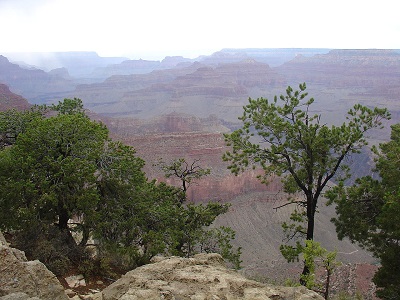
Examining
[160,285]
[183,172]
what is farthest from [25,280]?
[183,172]

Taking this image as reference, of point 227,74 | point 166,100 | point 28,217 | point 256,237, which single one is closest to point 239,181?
point 256,237

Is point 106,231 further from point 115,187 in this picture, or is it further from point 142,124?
point 142,124

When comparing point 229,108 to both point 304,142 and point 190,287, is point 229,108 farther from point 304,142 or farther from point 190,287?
point 190,287

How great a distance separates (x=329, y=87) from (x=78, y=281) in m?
153

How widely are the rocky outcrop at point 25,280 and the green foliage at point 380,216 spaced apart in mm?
9146

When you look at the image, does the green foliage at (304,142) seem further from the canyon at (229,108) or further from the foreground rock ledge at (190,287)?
the foreground rock ledge at (190,287)

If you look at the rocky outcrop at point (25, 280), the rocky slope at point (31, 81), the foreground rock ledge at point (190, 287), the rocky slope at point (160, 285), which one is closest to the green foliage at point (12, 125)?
the rocky outcrop at point (25, 280)

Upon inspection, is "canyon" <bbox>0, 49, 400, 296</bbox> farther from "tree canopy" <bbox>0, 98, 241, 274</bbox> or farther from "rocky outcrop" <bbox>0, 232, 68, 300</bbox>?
"rocky outcrop" <bbox>0, 232, 68, 300</bbox>

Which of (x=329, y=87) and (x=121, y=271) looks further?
(x=329, y=87)

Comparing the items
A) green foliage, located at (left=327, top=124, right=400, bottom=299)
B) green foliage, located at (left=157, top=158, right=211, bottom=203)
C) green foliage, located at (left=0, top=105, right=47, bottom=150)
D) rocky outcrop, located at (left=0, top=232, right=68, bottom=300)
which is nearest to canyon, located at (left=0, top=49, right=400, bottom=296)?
green foliage, located at (left=157, top=158, right=211, bottom=203)

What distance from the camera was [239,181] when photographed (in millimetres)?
51594

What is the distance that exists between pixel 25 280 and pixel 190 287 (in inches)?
120

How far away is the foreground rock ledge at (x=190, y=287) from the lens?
223 inches

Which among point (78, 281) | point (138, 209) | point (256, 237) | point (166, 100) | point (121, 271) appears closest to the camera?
point (78, 281)
